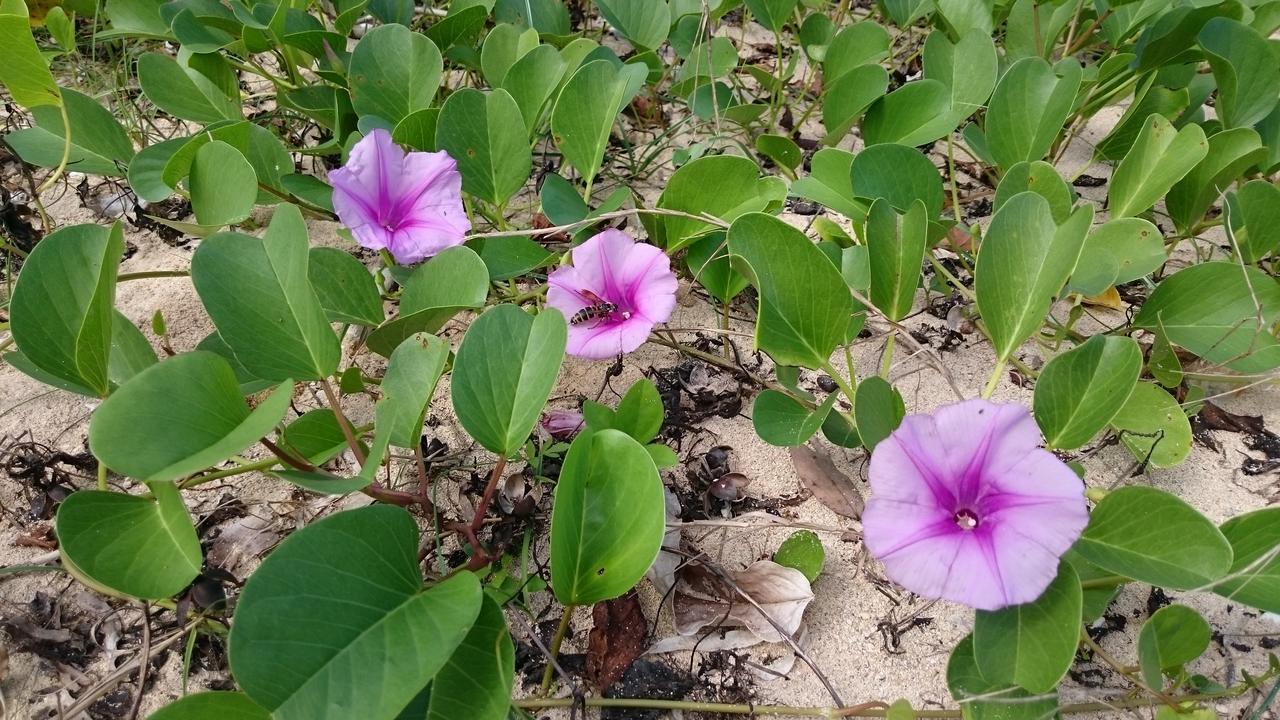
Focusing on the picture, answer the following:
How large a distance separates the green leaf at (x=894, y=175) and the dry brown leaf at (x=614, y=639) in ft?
2.48

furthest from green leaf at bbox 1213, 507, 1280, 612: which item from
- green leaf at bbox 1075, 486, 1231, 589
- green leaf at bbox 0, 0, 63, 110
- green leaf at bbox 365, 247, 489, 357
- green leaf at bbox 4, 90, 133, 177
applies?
green leaf at bbox 4, 90, 133, 177

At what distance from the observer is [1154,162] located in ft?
4.65

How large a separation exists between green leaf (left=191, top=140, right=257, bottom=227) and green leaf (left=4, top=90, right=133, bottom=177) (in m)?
0.38

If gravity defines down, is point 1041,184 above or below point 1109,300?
above

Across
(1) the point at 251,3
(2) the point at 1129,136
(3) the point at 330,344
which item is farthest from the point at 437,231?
(2) the point at 1129,136

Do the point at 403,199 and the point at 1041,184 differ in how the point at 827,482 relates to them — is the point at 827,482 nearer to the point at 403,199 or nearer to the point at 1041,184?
the point at 1041,184

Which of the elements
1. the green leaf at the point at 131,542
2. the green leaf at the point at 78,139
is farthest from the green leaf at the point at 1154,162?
the green leaf at the point at 78,139

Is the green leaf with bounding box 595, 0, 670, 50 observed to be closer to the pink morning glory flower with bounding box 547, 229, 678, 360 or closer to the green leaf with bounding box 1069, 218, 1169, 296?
the pink morning glory flower with bounding box 547, 229, 678, 360

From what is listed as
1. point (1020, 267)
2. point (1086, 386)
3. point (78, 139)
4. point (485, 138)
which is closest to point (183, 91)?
point (78, 139)

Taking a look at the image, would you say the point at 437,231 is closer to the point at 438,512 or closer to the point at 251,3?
the point at 438,512

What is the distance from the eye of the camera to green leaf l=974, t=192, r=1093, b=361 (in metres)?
1.08

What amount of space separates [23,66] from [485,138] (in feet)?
2.33

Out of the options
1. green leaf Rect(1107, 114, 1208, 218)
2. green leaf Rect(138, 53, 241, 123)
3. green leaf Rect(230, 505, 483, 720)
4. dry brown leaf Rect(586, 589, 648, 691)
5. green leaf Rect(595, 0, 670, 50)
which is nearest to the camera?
green leaf Rect(230, 505, 483, 720)

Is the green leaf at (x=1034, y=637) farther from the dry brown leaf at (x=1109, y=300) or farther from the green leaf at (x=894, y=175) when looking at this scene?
the dry brown leaf at (x=1109, y=300)
